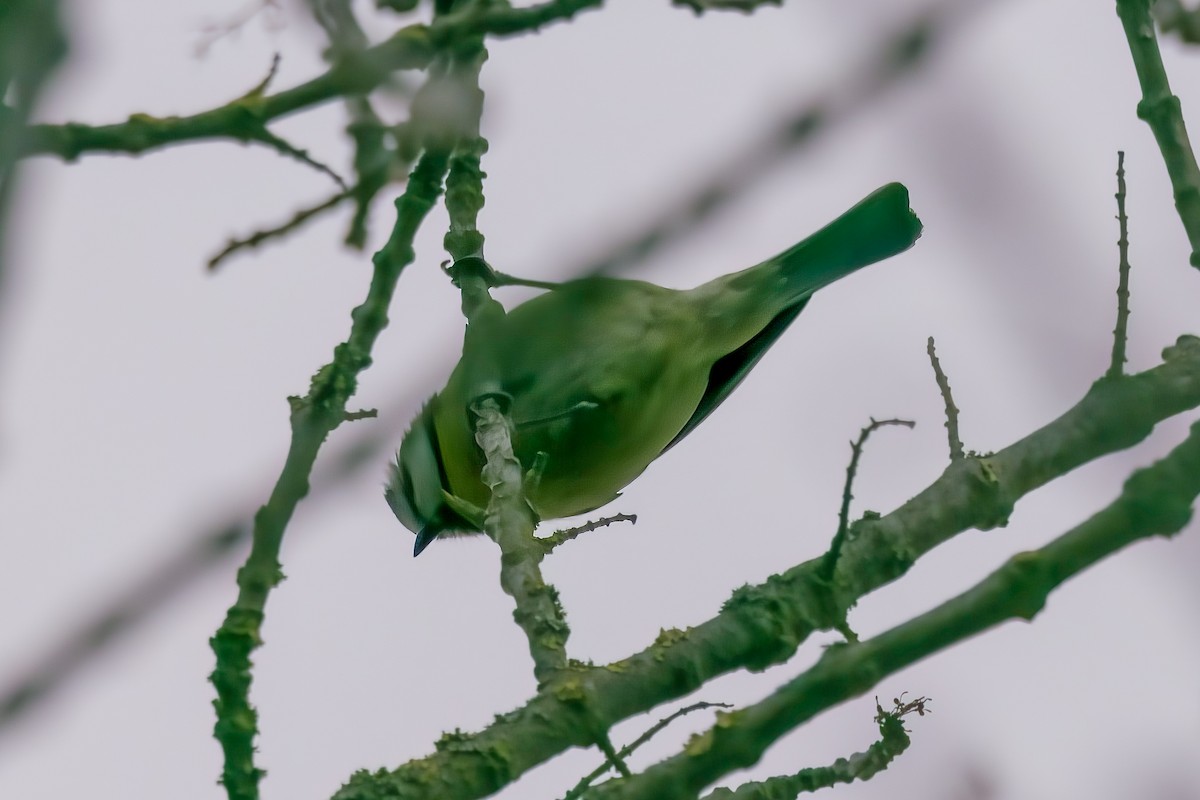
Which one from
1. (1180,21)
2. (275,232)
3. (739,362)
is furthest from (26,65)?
(739,362)

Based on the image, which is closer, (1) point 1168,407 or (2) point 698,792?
(2) point 698,792

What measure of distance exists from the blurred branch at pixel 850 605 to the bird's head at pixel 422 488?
187 cm

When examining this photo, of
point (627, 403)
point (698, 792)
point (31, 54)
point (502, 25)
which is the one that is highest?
point (627, 403)

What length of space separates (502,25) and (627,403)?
85.2 inches

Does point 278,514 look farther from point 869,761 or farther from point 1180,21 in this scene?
point 1180,21

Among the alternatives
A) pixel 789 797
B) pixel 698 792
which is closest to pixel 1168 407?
pixel 789 797

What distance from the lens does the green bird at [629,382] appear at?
3684 millimetres

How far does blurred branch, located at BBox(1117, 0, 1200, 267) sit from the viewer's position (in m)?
2.53

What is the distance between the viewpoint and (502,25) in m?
1.60

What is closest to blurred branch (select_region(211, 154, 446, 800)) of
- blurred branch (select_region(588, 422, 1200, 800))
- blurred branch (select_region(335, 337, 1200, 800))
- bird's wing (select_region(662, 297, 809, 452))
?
blurred branch (select_region(335, 337, 1200, 800))

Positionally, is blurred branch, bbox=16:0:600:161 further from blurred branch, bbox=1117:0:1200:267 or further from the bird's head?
the bird's head

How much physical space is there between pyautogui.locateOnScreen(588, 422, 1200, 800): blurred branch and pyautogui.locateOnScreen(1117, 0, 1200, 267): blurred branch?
4.75 feet

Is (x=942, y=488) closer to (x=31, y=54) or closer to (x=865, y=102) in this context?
(x=865, y=102)

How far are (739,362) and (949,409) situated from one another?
1593mm
